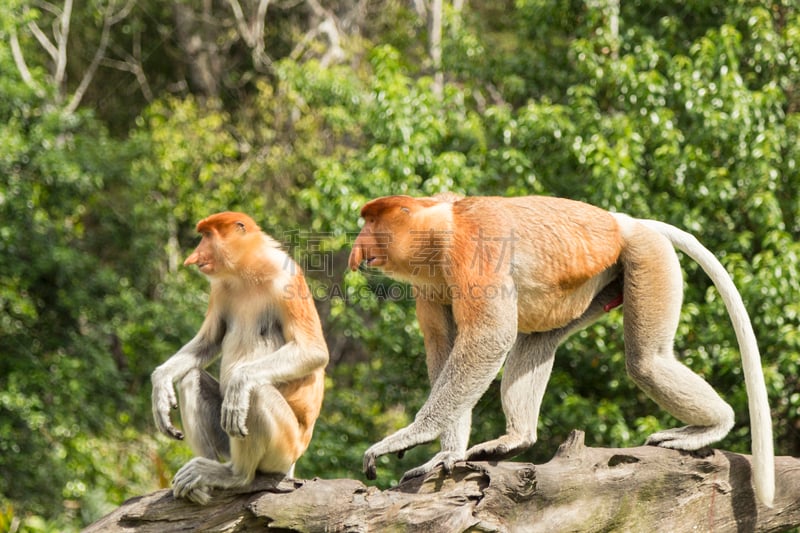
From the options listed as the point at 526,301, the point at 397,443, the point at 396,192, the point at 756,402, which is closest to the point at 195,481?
the point at 397,443

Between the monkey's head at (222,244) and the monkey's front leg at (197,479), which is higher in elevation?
the monkey's head at (222,244)

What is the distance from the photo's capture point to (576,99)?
6.46 metres

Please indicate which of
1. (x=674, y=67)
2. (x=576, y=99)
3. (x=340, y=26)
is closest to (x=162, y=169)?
(x=340, y=26)

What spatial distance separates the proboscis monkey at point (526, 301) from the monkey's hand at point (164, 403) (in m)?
0.74

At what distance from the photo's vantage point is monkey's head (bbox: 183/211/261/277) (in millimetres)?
3475

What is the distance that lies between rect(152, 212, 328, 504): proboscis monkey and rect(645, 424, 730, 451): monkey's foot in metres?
1.37

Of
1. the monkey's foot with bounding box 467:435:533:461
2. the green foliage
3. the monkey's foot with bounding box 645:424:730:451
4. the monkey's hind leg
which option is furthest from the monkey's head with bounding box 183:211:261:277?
the monkey's foot with bounding box 645:424:730:451

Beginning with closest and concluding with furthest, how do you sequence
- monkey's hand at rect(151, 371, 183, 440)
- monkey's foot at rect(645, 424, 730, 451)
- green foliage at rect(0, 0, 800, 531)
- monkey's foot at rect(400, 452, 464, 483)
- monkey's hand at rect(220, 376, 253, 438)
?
monkey's hand at rect(220, 376, 253, 438)
monkey's foot at rect(400, 452, 464, 483)
monkey's hand at rect(151, 371, 183, 440)
monkey's foot at rect(645, 424, 730, 451)
green foliage at rect(0, 0, 800, 531)

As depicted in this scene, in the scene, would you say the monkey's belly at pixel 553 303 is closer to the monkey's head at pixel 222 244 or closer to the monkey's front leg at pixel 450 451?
the monkey's front leg at pixel 450 451

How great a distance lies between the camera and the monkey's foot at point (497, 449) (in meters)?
3.41

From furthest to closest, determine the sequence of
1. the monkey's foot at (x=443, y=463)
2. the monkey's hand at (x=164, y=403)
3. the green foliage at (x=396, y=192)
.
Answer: the green foliage at (x=396, y=192) < the monkey's hand at (x=164, y=403) < the monkey's foot at (x=443, y=463)

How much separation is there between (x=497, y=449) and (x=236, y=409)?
0.97 m

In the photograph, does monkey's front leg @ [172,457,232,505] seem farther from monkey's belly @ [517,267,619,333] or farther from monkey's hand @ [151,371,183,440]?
monkey's belly @ [517,267,619,333]

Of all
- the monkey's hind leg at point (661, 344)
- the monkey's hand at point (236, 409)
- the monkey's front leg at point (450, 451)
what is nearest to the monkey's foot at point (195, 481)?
the monkey's hand at point (236, 409)
